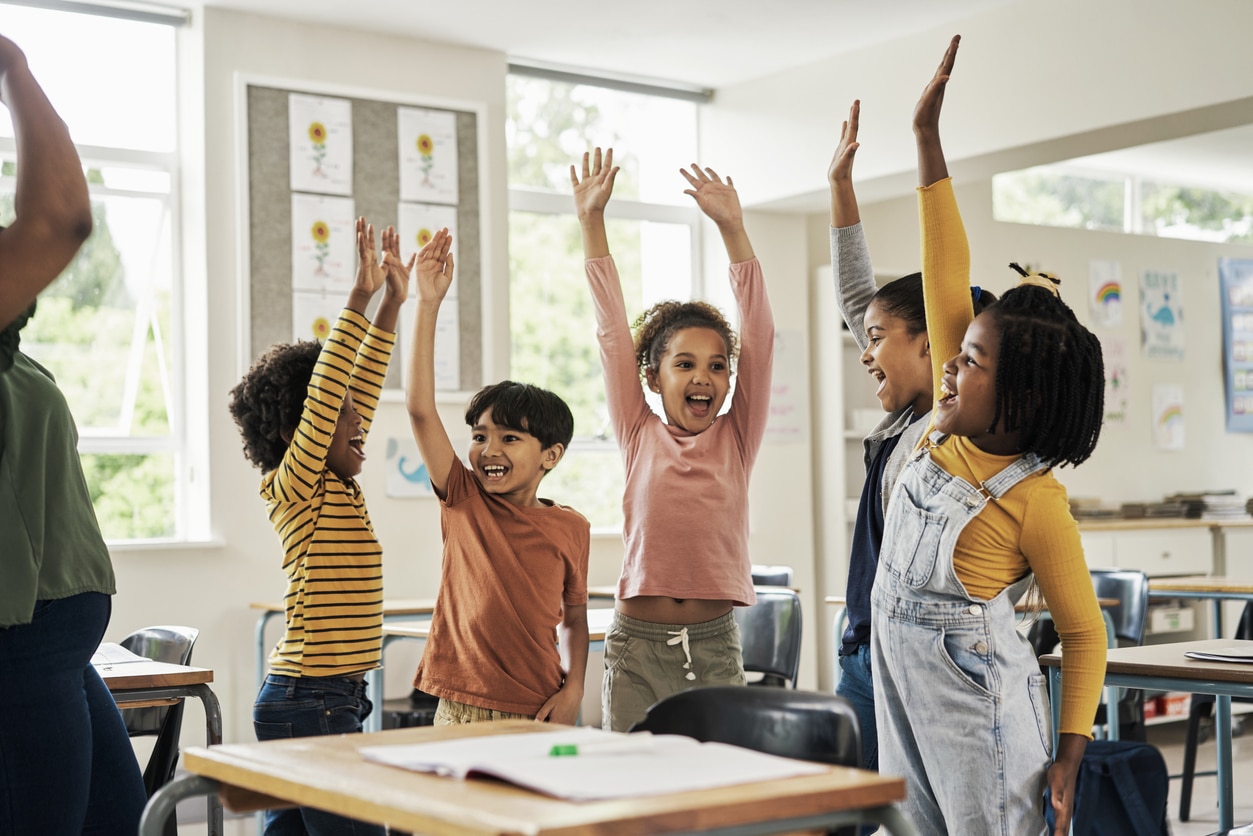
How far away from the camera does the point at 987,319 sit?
5.69 ft

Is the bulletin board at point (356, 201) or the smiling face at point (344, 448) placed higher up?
the bulletin board at point (356, 201)

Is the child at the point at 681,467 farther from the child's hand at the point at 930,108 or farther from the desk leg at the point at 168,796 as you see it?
the desk leg at the point at 168,796

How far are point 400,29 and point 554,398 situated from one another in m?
3.22

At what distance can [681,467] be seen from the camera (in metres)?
2.37

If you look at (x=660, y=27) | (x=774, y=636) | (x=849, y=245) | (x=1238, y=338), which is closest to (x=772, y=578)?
(x=774, y=636)

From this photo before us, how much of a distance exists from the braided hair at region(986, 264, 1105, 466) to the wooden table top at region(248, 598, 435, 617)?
2901 millimetres

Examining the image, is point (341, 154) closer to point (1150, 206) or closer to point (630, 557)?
point (630, 557)

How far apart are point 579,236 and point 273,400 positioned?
3.51 m

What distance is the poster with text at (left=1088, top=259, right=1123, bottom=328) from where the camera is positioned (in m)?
6.98

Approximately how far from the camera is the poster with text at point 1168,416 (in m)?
7.19

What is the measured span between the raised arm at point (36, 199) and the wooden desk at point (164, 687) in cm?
107

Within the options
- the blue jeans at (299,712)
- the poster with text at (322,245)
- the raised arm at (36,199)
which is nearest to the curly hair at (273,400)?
the blue jeans at (299,712)

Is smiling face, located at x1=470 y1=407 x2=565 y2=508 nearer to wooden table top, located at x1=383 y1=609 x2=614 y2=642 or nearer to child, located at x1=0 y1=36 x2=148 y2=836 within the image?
child, located at x1=0 y1=36 x2=148 y2=836

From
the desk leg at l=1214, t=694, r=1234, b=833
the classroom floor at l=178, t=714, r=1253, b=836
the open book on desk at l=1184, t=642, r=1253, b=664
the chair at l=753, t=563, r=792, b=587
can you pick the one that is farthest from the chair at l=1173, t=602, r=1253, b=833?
the open book on desk at l=1184, t=642, r=1253, b=664
